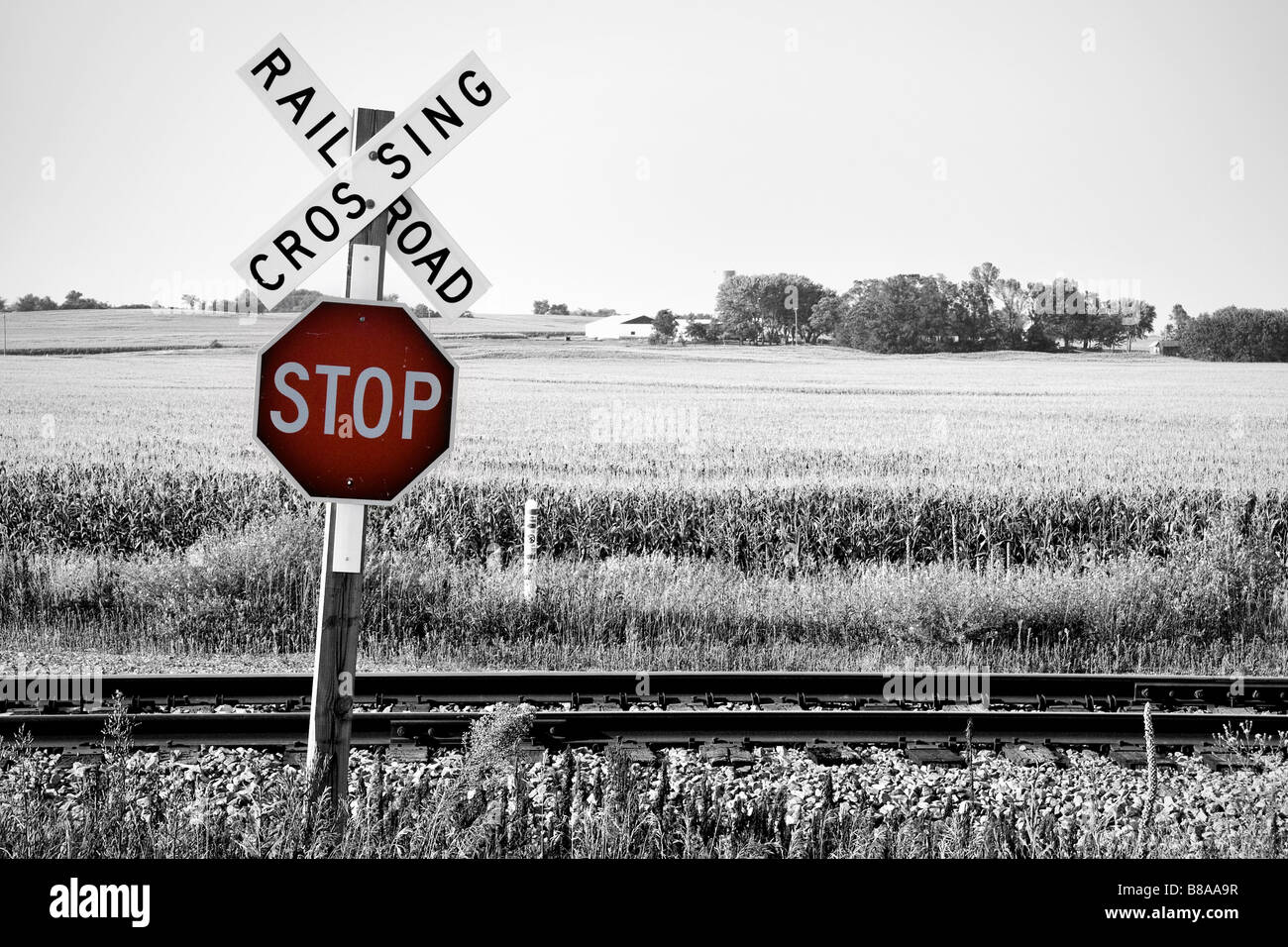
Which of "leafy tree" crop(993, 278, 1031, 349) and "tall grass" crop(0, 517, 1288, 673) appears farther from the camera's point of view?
"leafy tree" crop(993, 278, 1031, 349)

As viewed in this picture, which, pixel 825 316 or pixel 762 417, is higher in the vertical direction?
pixel 825 316

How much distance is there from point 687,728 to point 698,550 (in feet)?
21.3

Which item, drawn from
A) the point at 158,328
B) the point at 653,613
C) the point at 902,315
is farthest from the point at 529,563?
the point at 158,328

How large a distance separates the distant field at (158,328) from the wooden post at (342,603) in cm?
4061

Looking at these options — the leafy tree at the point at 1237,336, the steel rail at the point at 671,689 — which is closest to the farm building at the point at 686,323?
the leafy tree at the point at 1237,336

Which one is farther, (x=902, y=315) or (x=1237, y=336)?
(x=902, y=315)

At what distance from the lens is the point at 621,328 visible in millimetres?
58219

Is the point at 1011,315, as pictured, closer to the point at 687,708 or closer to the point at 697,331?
the point at 697,331

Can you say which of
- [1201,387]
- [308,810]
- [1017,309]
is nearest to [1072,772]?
[308,810]

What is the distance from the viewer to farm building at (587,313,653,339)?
5597 cm

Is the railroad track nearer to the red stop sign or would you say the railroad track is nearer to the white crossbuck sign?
the red stop sign

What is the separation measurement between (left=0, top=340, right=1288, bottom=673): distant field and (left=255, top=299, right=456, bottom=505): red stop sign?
15.7 ft

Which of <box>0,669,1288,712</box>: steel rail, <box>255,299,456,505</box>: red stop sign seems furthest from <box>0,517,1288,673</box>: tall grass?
<box>255,299,456,505</box>: red stop sign
